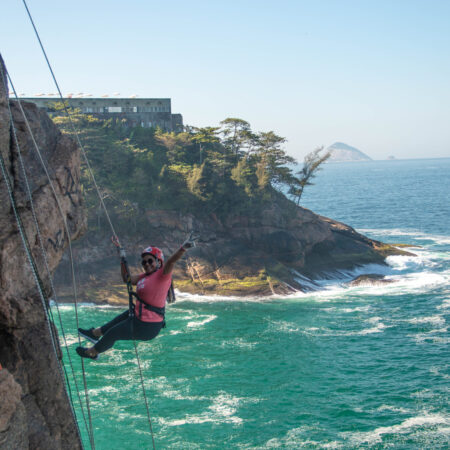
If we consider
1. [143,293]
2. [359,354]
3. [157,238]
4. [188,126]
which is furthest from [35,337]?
[188,126]

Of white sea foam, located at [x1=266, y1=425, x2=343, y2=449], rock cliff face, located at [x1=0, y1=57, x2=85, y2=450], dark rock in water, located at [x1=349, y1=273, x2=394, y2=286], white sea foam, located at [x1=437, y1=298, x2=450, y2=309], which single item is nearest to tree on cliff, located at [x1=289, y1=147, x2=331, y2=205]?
dark rock in water, located at [x1=349, y1=273, x2=394, y2=286]

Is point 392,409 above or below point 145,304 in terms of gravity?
below

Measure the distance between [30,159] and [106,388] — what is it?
56.4 feet

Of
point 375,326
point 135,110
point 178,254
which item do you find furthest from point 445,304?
point 135,110

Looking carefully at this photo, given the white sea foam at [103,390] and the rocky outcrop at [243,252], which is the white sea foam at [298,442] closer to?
the white sea foam at [103,390]

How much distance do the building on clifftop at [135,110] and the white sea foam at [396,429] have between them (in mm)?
49667

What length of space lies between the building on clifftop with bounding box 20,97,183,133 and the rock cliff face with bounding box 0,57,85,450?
50.3 metres

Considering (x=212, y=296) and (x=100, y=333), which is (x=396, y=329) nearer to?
(x=212, y=296)

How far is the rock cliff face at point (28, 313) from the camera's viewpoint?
794cm

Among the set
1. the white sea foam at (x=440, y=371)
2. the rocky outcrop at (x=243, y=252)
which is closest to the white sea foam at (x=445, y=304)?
the white sea foam at (x=440, y=371)

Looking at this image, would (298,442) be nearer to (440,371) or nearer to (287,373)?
(287,373)

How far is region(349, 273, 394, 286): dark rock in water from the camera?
44.8 m

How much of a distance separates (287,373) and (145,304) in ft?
65.8

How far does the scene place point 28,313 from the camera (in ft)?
30.5
